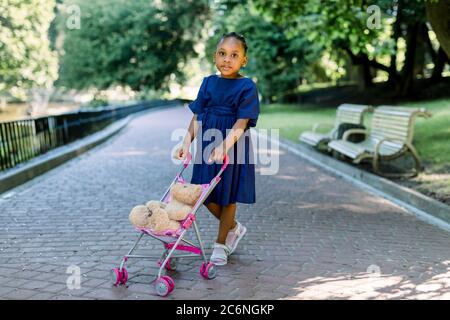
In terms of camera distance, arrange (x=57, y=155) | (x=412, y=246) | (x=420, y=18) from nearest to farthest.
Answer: (x=412, y=246) < (x=57, y=155) < (x=420, y=18)

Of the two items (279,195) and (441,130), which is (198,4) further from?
(279,195)

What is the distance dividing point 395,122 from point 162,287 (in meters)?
6.10

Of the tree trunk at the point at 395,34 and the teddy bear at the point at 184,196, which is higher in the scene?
the tree trunk at the point at 395,34

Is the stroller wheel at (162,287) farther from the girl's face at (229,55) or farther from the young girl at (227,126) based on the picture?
the girl's face at (229,55)

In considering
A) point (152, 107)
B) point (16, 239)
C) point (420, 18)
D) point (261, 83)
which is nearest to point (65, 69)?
point (152, 107)

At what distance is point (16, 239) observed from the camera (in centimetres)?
488

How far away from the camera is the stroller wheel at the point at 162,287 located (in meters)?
3.42

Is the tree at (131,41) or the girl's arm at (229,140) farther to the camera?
the tree at (131,41)

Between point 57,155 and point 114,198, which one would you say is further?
point 57,155

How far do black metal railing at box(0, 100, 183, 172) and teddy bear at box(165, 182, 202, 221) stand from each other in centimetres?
518

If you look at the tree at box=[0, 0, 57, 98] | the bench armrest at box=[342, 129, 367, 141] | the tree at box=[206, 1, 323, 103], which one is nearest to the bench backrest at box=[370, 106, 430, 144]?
the bench armrest at box=[342, 129, 367, 141]

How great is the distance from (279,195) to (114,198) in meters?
2.35

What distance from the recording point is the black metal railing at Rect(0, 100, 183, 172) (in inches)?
322

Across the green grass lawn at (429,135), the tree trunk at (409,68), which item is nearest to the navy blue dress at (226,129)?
the green grass lawn at (429,135)
